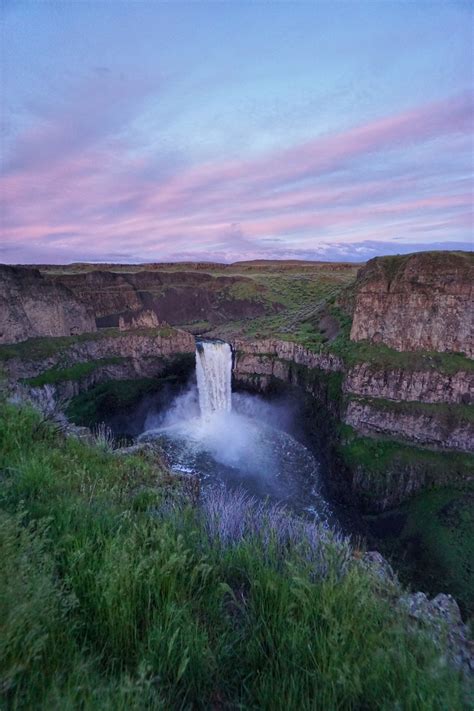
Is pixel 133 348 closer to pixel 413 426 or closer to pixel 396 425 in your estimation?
pixel 396 425

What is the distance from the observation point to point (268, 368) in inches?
1626

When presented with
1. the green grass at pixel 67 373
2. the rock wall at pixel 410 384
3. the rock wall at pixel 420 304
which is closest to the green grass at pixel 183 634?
the rock wall at pixel 410 384

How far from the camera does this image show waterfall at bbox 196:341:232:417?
3984cm

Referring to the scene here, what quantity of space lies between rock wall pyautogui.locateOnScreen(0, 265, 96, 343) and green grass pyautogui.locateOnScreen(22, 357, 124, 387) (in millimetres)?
5020

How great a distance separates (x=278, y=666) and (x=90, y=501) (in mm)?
2834

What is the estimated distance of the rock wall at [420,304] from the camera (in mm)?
28672

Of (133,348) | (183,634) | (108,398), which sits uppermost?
(183,634)

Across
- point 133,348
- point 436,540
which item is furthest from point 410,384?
point 133,348

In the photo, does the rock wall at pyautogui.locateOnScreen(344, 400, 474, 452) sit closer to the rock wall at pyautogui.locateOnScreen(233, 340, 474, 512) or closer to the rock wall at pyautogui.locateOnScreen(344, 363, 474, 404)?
the rock wall at pyautogui.locateOnScreen(233, 340, 474, 512)

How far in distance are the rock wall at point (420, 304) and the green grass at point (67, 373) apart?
27181mm

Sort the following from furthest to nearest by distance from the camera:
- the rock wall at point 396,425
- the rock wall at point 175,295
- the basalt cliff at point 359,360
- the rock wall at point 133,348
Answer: the rock wall at point 175,295 → the rock wall at point 133,348 → the basalt cliff at point 359,360 → the rock wall at point 396,425

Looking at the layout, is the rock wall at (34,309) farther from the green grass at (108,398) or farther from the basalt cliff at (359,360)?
the green grass at (108,398)

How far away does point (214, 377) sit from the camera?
41.2 metres

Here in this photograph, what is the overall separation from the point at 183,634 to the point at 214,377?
38545mm
